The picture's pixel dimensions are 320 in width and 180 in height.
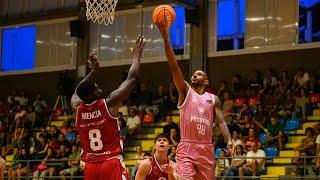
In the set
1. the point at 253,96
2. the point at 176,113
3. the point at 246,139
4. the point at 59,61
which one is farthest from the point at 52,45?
the point at 246,139

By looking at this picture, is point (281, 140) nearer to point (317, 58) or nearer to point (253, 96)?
point (253, 96)

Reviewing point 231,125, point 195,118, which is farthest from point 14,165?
point 195,118

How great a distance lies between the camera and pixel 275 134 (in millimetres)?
16344

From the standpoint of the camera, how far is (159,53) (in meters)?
22.5

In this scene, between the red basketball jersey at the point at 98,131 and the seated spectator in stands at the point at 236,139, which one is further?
the seated spectator in stands at the point at 236,139

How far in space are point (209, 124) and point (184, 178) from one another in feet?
2.54

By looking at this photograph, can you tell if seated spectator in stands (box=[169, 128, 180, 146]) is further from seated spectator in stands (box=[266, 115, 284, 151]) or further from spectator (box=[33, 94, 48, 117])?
spectator (box=[33, 94, 48, 117])

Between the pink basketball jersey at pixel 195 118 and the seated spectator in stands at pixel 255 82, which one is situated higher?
the seated spectator in stands at pixel 255 82

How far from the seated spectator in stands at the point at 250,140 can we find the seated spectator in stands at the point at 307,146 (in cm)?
104

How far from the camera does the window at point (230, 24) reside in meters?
20.7

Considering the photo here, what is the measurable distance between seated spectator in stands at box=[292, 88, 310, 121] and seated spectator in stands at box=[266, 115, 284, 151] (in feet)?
2.43

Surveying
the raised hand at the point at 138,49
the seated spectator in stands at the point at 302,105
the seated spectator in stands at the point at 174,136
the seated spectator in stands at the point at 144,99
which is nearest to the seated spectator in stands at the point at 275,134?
the seated spectator in stands at the point at 302,105

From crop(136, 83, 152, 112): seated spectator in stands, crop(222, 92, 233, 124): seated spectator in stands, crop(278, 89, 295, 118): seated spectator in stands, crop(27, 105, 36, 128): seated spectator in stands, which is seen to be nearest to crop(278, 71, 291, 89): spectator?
crop(278, 89, 295, 118): seated spectator in stands

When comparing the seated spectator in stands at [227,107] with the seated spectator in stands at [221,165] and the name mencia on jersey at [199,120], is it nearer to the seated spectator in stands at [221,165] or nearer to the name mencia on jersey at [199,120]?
the seated spectator in stands at [221,165]
